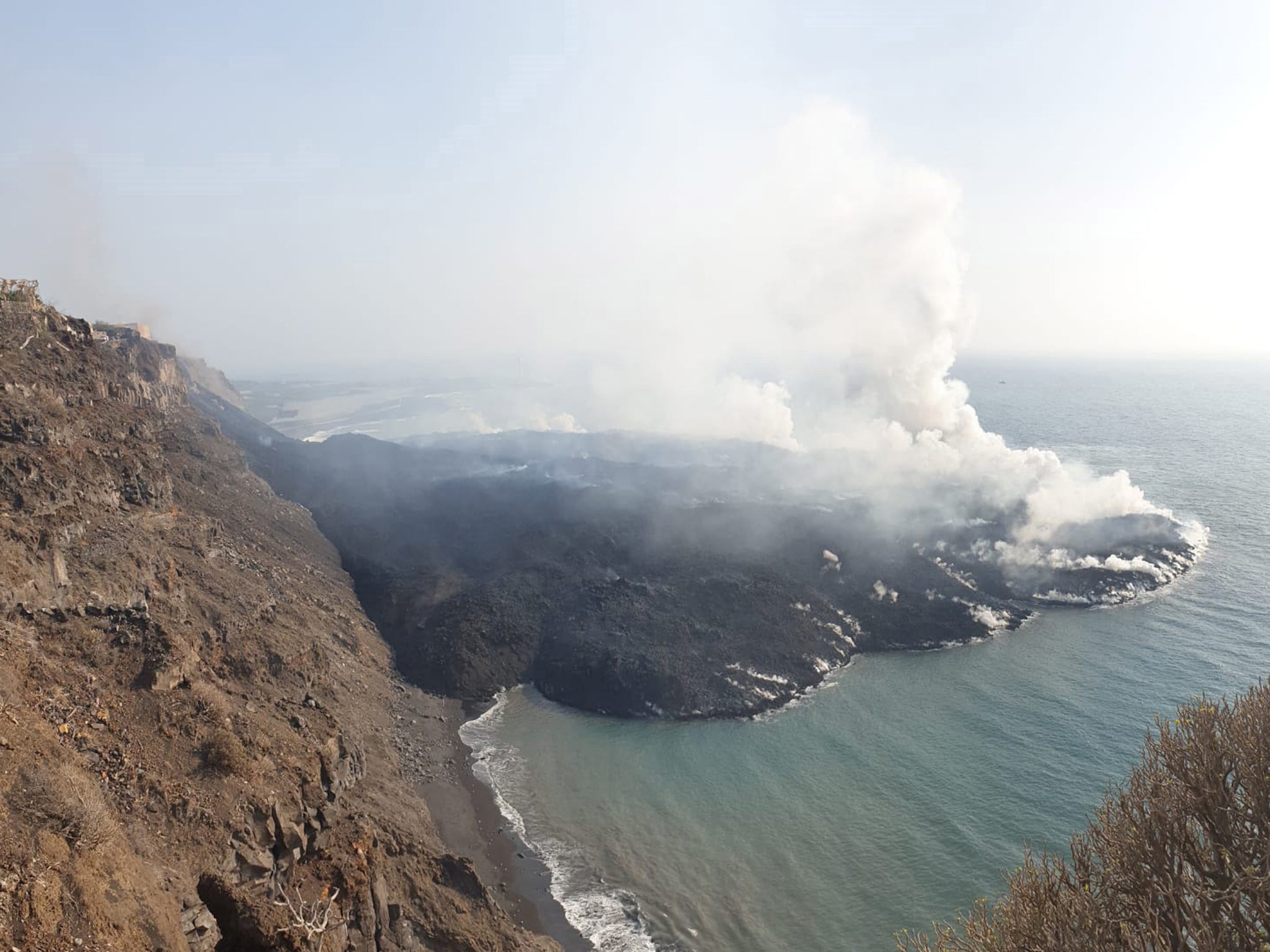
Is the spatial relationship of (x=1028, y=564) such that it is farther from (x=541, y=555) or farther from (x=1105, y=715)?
(x=541, y=555)

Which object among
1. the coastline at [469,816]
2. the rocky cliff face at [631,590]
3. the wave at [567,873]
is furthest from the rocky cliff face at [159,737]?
the rocky cliff face at [631,590]

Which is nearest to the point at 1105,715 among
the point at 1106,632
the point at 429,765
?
the point at 1106,632

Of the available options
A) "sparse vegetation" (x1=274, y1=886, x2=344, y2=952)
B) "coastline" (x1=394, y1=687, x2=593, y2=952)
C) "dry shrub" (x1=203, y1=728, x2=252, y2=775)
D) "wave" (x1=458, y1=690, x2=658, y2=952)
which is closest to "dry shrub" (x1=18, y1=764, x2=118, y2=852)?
"sparse vegetation" (x1=274, y1=886, x2=344, y2=952)

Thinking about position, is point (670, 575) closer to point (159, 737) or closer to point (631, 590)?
point (631, 590)

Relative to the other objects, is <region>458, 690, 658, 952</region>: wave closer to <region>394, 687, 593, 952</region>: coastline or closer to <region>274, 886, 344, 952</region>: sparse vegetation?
<region>394, 687, 593, 952</region>: coastline

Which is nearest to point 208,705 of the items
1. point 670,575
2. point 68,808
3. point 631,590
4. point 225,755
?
point 225,755

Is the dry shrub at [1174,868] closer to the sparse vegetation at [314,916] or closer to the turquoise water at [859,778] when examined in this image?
the turquoise water at [859,778]
